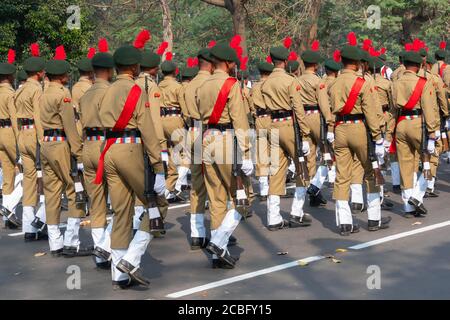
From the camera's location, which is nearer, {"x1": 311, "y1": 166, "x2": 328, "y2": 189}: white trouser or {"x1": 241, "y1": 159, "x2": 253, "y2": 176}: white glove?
{"x1": 241, "y1": 159, "x2": 253, "y2": 176}: white glove

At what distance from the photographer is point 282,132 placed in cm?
A: 1141

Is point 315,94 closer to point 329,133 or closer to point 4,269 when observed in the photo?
point 329,133

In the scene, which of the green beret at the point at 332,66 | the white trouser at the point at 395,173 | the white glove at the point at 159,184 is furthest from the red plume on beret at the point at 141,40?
the white trouser at the point at 395,173

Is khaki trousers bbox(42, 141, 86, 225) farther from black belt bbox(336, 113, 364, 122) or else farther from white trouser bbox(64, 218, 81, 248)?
black belt bbox(336, 113, 364, 122)

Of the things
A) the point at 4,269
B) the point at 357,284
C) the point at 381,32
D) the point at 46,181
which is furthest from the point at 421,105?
the point at 381,32

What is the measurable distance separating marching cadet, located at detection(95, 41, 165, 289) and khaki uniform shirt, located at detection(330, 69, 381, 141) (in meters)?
3.14

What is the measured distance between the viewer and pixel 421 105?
1170cm

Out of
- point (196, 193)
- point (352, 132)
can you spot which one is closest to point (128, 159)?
point (196, 193)

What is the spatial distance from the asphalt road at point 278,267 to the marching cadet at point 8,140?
0.78 metres

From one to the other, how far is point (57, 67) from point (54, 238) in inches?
80.2

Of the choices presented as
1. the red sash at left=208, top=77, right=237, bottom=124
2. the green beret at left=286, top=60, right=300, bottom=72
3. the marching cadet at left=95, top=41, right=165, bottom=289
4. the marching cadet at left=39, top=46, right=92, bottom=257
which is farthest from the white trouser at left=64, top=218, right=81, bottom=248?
the green beret at left=286, top=60, right=300, bottom=72

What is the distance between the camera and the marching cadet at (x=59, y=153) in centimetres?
991

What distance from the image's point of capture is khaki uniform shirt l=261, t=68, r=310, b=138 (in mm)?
Answer: 11305

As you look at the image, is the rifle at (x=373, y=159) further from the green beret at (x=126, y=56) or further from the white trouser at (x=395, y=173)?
the white trouser at (x=395, y=173)
